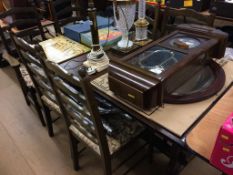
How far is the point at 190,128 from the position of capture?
2.75 ft

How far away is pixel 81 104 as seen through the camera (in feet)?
3.42

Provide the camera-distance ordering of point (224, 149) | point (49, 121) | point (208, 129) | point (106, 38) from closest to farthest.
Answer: point (224, 149), point (208, 129), point (106, 38), point (49, 121)

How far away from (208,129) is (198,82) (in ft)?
1.11

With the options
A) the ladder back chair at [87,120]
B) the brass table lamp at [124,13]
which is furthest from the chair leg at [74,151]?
the brass table lamp at [124,13]

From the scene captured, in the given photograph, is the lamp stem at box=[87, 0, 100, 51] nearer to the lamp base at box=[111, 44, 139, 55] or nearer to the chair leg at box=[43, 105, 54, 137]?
the lamp base at box=[111, 44, 139, 55]

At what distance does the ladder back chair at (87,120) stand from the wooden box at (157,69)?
16cm

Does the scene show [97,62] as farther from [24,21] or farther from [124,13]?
[24,21]

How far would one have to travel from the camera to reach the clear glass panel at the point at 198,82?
1005 mm

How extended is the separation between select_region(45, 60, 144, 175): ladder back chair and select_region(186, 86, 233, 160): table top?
430 mm

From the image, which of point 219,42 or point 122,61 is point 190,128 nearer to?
point 122,61

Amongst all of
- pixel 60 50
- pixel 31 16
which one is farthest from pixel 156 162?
pixel 31 16

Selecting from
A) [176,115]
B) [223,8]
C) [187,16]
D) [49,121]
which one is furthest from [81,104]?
[223,8]

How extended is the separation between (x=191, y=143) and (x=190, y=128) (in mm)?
98

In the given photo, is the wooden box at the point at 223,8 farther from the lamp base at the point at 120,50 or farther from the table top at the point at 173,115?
the table top at the point at 173,115
